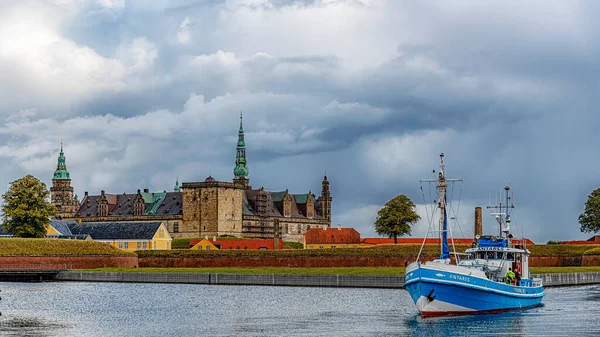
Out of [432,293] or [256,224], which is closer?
[432,293]

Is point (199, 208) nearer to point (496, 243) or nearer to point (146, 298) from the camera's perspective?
point (146, 298)

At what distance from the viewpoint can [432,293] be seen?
53.7 meters

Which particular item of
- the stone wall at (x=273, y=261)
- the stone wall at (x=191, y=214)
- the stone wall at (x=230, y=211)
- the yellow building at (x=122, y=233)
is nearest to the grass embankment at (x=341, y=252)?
the stone wall at (x=273, y=261)

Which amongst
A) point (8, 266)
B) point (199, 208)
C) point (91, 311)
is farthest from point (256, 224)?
point (91, 311)

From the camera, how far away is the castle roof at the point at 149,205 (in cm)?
18788

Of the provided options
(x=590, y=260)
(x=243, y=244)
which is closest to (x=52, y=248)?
(x=243, y=244)

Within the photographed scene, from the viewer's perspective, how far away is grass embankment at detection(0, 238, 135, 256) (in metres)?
111

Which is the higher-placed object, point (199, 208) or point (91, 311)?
point (199, 208)

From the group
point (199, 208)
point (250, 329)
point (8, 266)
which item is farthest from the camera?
point (199, 208)

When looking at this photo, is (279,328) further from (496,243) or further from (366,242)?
(366,242)

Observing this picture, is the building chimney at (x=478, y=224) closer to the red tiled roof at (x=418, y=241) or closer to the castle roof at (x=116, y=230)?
the red tiled roof at (x=418, y=241)

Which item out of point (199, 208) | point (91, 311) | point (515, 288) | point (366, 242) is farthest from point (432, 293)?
point (199, 208)

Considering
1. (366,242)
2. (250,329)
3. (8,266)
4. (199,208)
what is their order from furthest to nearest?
(199,208)
(366,242)
(8,266)
(250,329)

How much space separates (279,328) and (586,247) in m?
67.2
